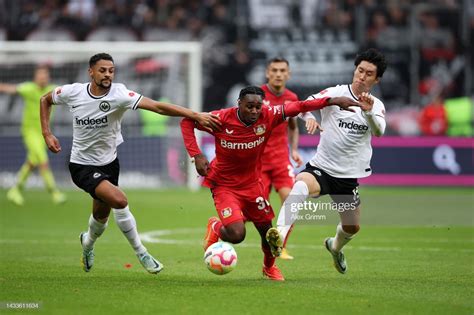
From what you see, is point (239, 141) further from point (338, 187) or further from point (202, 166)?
point (338, 187)

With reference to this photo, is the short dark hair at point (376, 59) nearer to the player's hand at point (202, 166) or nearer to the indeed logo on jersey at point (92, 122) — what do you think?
the player's hand at point (202, 166)

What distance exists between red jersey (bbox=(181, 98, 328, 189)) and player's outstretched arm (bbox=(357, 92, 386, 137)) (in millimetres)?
400

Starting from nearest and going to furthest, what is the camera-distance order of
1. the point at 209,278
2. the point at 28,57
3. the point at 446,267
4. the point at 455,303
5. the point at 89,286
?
the point at 455,303 → the point at 89,286 → the point at 209,278 → the point at 446,267 → the point at 28,57

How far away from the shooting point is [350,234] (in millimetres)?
10836

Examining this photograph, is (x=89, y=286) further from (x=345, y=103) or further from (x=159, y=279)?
(x=345, y=103)

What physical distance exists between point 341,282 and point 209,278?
1.40m

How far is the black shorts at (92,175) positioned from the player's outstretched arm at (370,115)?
284 cm

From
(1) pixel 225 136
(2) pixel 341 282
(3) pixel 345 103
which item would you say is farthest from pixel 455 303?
(1) pixel 225 136

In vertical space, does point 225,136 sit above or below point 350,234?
above

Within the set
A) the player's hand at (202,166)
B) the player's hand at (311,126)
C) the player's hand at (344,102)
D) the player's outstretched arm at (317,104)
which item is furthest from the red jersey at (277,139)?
the player's hand at (202,166)

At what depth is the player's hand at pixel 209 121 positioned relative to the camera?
10.0 metres

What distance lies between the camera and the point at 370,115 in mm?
10039

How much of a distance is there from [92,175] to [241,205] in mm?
1642

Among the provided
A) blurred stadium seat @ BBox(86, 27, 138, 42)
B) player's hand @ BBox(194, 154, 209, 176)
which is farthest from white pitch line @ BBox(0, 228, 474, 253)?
blurred stadium seat @ BBox(86, 27, 138, 42)
